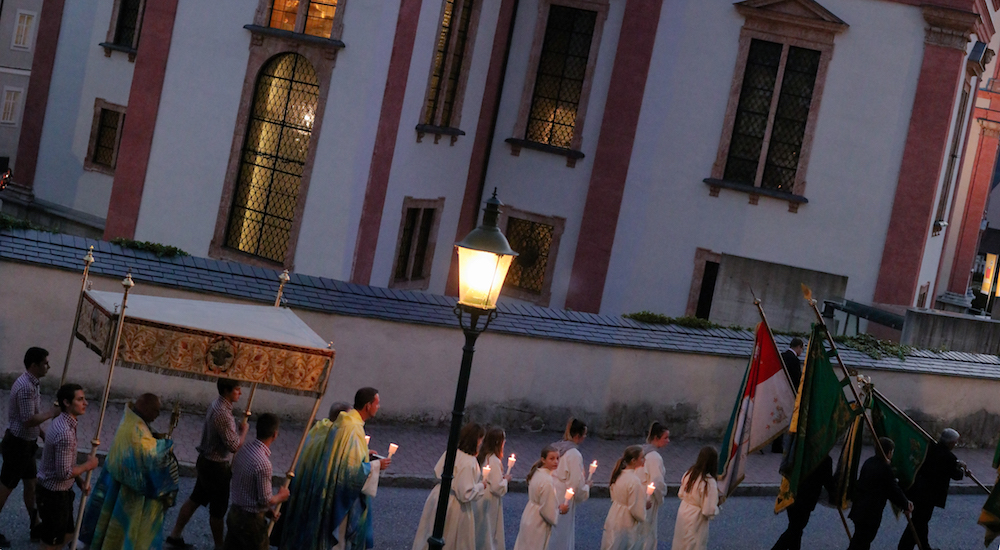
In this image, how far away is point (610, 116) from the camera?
80.4 feet

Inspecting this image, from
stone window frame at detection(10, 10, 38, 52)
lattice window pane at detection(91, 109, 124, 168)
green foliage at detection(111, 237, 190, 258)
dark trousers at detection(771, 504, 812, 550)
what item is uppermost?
stone window frame at detection(10, 10, 38, 52)

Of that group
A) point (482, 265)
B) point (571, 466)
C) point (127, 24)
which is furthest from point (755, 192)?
point (482, 265)

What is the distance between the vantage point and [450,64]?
22844mm

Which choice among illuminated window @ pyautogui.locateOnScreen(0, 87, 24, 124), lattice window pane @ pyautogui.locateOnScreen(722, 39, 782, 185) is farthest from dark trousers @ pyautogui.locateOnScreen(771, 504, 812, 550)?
illuminated window @ pyautogui.locateOnScreen(0, 87, 24, 124)

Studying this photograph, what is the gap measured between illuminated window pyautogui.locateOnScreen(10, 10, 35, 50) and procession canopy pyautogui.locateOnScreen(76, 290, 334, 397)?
40477 mm

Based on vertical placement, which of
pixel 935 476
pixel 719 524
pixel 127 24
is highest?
pixel 127 24

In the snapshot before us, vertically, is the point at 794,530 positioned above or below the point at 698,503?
below

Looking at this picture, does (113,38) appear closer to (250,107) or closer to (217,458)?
(250,107)

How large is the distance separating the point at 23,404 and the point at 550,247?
52.5 ft

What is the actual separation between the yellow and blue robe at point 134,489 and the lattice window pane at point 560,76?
16.3 meters

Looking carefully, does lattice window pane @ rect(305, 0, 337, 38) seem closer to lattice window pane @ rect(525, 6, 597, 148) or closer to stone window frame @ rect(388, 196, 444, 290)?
stone window frame @ rect(388, 196, 444, 290)

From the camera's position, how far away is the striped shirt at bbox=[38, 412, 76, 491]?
9.45 m

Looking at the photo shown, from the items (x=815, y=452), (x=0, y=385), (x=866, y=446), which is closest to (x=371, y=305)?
(x=0, y=385)

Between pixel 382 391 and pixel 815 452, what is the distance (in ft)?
18.6
